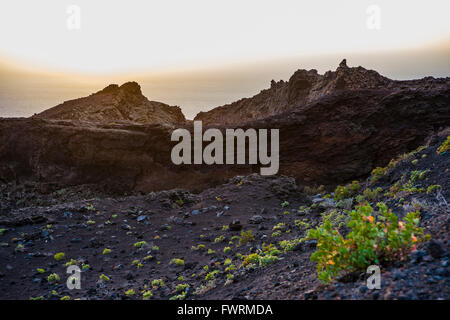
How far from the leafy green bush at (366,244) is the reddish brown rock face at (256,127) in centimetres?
1616

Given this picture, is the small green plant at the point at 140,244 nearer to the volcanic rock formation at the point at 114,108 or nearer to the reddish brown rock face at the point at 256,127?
the reddish brown rock face at the point at 256,127

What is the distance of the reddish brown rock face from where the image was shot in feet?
67.6

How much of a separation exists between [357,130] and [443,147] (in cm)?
799

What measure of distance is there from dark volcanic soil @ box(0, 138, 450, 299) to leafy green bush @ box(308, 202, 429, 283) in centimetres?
15

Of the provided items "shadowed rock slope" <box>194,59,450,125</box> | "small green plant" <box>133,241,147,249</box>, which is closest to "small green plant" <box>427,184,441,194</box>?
"small green plant" <box>133,241,147,249</box>

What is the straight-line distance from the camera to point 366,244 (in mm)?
4520

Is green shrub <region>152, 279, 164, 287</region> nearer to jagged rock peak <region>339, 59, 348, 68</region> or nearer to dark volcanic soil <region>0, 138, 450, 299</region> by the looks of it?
dark volcanic soil <region>0, 138, 450, 299</region>

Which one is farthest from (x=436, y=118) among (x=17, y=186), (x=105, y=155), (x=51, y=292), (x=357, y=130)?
(x=17, y=186)

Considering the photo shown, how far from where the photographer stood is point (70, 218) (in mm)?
14328


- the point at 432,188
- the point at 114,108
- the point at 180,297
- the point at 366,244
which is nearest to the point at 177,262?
the point at 180,297

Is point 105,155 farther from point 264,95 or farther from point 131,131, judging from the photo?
point 264,95

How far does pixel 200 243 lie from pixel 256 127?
10.8m

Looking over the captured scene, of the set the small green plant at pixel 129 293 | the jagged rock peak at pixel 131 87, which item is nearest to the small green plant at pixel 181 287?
the small green plant at pixel 129 293

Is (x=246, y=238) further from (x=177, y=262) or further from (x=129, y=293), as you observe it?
(x=129, y=293)
